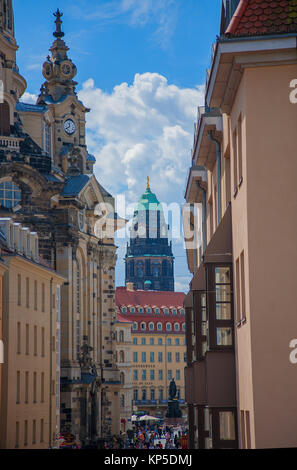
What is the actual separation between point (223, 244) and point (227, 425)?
4.49 metres

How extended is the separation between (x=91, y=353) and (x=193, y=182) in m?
45.9

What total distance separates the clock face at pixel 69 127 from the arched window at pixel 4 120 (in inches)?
692

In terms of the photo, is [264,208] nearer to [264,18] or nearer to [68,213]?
[264,18]

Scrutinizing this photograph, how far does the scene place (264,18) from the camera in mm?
16312

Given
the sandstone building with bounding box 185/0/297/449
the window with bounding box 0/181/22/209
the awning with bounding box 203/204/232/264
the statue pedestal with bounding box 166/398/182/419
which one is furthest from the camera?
the statue pedestal with bounding box 166/398/182/419

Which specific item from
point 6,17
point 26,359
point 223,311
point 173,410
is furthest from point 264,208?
point 173,410

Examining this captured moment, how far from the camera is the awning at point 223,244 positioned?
62.4 feet

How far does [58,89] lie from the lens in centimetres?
8125

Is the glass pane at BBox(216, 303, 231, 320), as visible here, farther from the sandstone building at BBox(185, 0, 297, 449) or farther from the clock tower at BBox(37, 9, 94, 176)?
the clock tower at BBox(37, 9, 94, 176)

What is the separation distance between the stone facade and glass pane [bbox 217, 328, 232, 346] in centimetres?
4192

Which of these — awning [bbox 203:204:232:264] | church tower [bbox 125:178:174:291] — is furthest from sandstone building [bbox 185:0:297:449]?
church tower [bbox 125:178:174:291]

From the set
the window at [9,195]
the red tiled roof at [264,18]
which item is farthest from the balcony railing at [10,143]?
the red tiled roof at [264,18]

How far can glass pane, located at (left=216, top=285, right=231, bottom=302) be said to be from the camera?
1947 centimetres

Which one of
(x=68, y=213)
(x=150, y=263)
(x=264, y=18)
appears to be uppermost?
(x=150, y=263)
